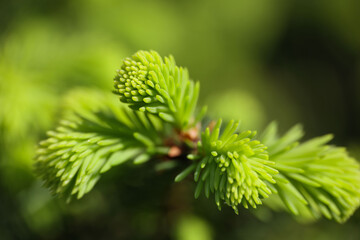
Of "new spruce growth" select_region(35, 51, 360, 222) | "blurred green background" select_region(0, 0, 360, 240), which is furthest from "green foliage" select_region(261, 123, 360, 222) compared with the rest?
"blurred green background" select_region(0, 0, 360, 240)

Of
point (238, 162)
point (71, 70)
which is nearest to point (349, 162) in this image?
point (238, 162)

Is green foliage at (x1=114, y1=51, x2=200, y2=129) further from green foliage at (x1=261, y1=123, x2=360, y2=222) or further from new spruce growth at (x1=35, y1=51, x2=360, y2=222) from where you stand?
green foliage at (x1=261, y1=123, x2=360, y2=222)

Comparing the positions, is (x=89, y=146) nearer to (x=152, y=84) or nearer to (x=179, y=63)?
(x=152, y=84)

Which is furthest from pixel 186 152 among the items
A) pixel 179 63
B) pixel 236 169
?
pixel 179 63

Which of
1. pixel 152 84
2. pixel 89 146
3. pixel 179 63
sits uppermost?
pixel 179 63

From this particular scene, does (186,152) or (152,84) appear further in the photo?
(186,152)

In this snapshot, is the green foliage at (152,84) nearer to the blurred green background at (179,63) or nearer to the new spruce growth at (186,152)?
the new spruce growth at (186,152)

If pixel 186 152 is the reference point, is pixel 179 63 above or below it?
above

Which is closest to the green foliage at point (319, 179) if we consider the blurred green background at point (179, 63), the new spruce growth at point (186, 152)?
the new spruce growth at point (186, 152)

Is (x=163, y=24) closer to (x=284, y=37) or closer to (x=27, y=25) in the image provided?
(x=27, y=25)
